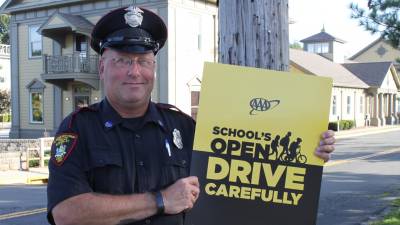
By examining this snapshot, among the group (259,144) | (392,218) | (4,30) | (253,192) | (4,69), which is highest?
(4,30)

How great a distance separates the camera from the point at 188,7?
22828mm

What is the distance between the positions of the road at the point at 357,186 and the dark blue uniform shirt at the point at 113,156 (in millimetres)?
6301

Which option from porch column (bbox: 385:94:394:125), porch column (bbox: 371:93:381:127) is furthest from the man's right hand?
porch column (bbox: 385:94:394:125)

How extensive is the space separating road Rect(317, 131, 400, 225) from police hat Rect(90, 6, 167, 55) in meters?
6.42

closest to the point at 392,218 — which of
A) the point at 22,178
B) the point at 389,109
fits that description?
the point at 22,178

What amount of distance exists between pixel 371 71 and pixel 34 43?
30687mm

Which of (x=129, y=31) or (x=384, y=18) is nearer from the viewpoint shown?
(x=129, y=31)

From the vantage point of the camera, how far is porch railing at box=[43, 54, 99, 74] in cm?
2358

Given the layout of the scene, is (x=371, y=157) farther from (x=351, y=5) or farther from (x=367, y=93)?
(x=367, y=93)

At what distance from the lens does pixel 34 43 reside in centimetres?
2650

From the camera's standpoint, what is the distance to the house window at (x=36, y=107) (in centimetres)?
2666

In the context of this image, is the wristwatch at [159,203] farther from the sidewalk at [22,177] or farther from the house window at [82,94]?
the house window at [82,94]

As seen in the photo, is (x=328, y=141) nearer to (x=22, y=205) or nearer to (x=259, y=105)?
(x=259, y=105)

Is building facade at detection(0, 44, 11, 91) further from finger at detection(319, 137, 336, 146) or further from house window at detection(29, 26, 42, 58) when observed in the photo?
finger at detection(319, 137, 336, 146)
